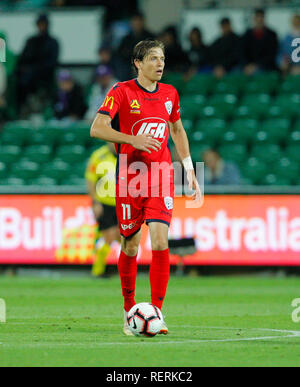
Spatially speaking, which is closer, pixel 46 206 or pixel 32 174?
pixel 46 206

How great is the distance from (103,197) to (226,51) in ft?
17.5

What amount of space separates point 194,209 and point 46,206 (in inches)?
95.6

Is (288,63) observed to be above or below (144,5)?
below

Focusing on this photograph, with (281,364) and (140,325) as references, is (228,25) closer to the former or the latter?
(140,325)

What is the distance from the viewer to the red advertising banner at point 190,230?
49.4 feet

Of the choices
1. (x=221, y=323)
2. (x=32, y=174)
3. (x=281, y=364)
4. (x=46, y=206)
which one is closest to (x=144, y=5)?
(x=32, y=174)

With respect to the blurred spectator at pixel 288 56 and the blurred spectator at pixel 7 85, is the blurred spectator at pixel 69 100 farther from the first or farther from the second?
the blurred spectator at pixel 288 56

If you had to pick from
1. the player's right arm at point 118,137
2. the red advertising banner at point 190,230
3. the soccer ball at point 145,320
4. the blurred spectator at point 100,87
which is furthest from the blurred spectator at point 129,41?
the soccer ball at point 145,320

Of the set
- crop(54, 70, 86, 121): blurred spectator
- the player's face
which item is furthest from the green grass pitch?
crop(54, 70, 86, 121): blurred spectator

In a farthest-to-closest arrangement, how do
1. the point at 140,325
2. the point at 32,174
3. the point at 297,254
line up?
the point at 32,174, the point at 297,254, the point at 140,325

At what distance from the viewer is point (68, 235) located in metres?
15.5

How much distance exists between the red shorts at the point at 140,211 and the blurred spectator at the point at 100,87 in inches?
395

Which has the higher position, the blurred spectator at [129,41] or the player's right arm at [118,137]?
the blurred spectator at [129,41]

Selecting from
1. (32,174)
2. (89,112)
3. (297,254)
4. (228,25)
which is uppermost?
(228,25)
